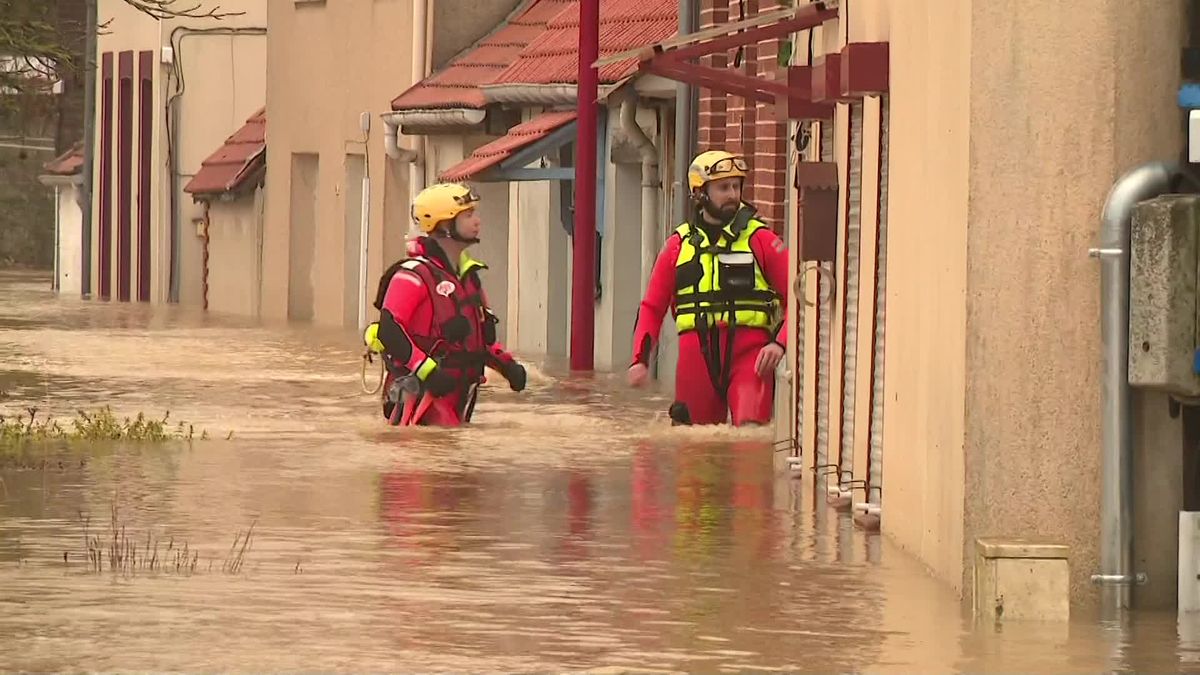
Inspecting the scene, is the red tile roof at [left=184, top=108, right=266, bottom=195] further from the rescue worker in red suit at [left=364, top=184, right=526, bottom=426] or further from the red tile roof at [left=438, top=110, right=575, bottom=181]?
the rescue worker in red suit at [left=364, top=184, right=526, bottom=426]

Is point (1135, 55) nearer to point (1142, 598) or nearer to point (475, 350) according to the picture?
point (1142, 598)

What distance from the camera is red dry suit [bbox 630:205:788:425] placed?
18.6 meters

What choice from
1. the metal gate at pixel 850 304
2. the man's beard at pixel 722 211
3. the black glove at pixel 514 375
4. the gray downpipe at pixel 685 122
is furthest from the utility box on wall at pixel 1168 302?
the gray downpipe at pixel 685 122

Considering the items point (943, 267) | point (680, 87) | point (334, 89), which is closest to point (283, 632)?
point (943, 267)

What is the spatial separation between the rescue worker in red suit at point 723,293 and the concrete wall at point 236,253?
24.4 meters

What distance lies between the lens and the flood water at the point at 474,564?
9.89 meters

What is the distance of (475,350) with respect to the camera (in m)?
18.9

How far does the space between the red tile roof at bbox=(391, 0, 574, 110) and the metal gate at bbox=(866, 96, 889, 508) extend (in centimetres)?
1848

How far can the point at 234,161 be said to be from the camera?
45.1 m

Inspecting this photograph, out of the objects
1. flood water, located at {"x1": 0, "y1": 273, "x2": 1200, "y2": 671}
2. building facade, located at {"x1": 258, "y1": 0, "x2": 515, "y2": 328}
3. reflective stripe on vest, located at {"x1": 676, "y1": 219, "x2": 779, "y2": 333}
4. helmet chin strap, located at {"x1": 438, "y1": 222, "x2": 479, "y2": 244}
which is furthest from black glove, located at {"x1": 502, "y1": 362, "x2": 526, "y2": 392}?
building facade, located at {"x1": 258, "y1": 0, "x2": 515, "y2": 328}

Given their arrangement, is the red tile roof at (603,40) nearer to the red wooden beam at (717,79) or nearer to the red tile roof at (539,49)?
the red tile roof at (539,49)

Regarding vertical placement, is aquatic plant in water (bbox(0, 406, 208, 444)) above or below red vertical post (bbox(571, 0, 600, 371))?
below

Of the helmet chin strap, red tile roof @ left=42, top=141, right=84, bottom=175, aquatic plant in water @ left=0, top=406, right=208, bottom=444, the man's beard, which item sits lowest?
aquatic plant in water @ left=0, top=406, right=208, bottom=444

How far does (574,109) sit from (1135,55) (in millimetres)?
17977
